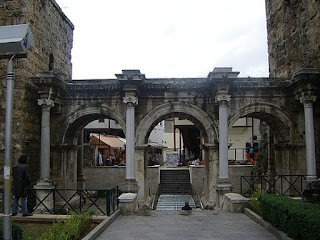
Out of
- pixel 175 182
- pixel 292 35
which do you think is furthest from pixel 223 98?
pixel 175 182

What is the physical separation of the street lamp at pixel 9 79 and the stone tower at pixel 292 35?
34.2ft

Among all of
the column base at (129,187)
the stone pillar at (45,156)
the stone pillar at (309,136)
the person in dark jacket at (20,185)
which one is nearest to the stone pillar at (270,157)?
the stone pillar at (309,136)

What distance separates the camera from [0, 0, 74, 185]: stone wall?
12125 millimetres

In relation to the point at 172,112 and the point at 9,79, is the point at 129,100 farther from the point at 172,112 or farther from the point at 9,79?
the point at 9,79

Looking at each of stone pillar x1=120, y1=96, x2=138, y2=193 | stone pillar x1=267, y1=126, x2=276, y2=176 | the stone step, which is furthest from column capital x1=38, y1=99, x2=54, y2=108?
stone pillar x1=267, y1=126, x2=276, y2=176

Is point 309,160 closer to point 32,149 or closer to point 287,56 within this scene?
point 287,56

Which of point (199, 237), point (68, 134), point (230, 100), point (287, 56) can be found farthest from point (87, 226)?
point (287, 56)

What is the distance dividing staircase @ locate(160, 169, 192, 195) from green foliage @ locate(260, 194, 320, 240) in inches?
514

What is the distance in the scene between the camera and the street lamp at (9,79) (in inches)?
198

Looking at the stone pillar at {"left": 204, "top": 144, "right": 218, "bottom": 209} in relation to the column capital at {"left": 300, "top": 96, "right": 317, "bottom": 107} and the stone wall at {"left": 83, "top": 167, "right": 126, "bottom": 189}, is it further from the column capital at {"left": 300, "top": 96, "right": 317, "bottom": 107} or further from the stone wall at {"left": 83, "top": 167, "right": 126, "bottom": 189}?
the stone wall at {"left": 83, "top": 167, "right": 126, "bottom": 189}

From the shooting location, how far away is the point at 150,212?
35.7 feet

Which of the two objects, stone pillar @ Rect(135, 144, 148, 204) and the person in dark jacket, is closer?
the person in dark jacket

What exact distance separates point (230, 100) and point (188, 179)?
32.5ft

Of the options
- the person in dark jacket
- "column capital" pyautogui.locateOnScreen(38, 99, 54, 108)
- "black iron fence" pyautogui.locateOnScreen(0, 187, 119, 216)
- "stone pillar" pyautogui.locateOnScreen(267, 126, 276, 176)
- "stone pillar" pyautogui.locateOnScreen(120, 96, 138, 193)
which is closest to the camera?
the person in dark jacket
